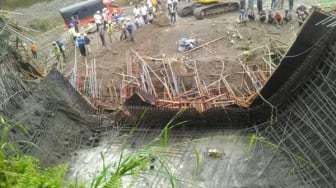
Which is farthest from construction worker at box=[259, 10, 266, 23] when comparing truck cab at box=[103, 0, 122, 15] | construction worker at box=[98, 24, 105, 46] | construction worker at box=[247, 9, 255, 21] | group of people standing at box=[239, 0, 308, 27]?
truck cab at box=[103, 0, 122, 15]

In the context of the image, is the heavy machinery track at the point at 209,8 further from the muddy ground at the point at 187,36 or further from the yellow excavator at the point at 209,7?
the muddy ground at the point at 187,36

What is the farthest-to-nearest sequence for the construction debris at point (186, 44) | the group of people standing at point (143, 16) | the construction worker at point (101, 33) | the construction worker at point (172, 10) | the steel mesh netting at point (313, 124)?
the construction worker at point (172, 10) < the group of people standing at point (143, 16) < the construction worker at point (101, 33) < the construction debris at point (186, 44) < the steel mesh netting at point (313, 124)

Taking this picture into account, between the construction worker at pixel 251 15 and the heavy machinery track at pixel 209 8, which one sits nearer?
the construction worker at pixel 251 15

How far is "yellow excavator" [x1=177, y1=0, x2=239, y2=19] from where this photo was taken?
74.5ft

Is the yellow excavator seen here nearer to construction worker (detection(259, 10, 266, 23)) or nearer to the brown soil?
the brown soil

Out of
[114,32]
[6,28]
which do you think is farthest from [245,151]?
[114,32]

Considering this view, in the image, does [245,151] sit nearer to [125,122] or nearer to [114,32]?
[125,122]

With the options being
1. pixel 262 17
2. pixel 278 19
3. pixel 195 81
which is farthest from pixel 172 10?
pixel 195 81

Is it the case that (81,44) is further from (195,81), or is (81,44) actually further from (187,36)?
(195,81)

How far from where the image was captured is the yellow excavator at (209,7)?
74.5ft

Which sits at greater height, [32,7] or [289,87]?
[289,87]

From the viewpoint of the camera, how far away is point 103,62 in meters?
18.1

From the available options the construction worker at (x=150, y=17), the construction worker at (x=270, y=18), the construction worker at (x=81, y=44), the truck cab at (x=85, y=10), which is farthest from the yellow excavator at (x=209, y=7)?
the construction worker at (x=81, y=44)

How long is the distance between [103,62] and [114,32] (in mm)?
3926
